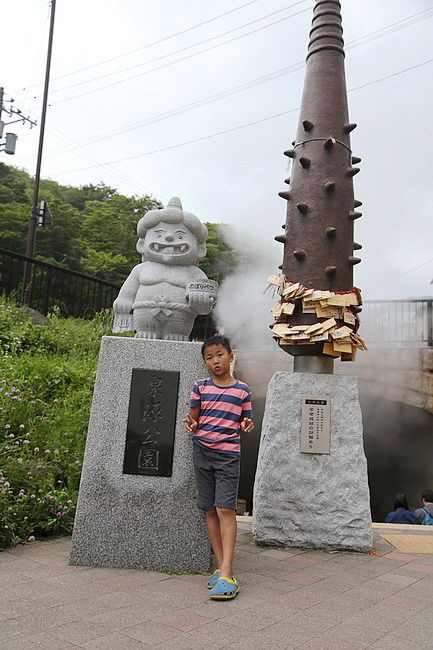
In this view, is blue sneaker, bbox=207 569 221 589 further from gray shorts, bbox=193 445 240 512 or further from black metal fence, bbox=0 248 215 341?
black metal fence, bbox=0 248 215 341

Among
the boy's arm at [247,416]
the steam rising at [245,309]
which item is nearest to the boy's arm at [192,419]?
the boy's arm at [247,416]

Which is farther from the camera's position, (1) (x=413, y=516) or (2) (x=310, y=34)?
(1) (x=413, y=516)

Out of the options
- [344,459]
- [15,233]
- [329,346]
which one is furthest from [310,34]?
[15,233]

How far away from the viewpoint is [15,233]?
20.4 meters

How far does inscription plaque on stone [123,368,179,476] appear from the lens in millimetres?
3355

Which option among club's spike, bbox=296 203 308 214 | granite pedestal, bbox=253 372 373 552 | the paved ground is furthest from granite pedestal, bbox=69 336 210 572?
club's spike, bbox=296 203 308 214

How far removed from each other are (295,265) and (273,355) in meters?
7.09

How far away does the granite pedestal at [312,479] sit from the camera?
399cm

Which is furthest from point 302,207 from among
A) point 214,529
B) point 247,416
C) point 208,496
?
point 214,529

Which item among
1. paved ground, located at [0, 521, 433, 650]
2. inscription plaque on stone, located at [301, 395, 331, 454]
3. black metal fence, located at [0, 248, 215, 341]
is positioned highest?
black metal fence, located at [0, 248, 215, 341]

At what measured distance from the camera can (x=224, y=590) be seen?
2.72 m

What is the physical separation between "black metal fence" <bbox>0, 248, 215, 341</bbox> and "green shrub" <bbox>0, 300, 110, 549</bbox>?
2.75 meters

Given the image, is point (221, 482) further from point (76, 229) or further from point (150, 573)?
point (76, 229)

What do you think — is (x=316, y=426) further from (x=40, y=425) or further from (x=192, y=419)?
(x=40, y=425)
